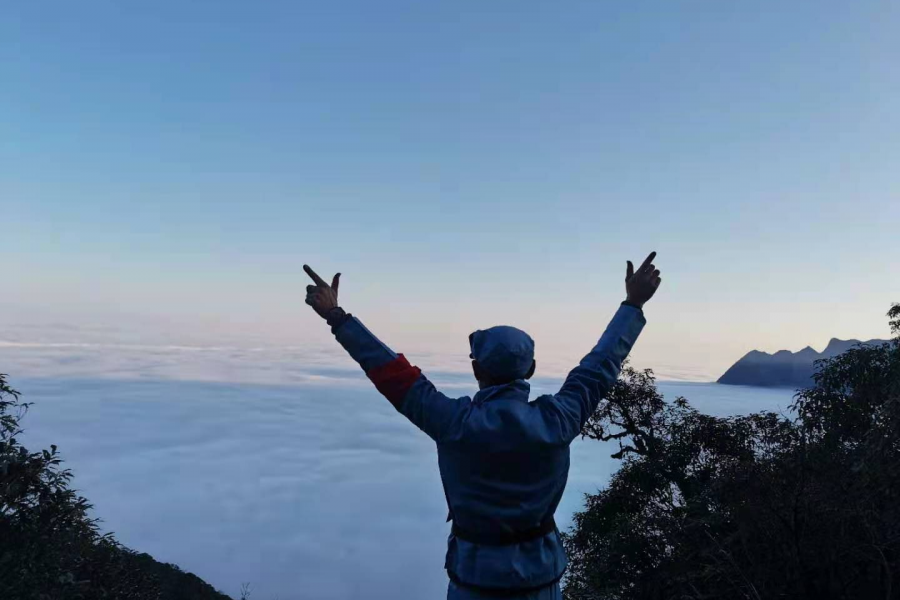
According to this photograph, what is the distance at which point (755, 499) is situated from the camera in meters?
10.1

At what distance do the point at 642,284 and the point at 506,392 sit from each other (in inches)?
37.4

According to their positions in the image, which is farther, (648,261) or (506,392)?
(648,261)

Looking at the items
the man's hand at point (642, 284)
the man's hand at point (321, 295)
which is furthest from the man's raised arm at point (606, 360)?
the man's hand at point (321, 295)

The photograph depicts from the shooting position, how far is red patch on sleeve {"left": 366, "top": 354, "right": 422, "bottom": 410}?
2.31m

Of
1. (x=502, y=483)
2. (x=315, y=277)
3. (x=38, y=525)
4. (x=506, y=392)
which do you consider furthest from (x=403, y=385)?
(x=38, y=525)

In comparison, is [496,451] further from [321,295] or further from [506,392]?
[321,295]

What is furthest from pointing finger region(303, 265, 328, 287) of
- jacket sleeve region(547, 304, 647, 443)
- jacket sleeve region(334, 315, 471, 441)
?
jacket sleeve region(547, 304, 647, 443)

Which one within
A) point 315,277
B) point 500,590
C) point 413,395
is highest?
point 315,277

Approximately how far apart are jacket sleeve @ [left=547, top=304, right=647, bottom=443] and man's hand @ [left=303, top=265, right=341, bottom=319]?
3.30 feet

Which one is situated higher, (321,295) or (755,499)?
(321,295)

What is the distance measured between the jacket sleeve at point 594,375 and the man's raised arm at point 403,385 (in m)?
0.41

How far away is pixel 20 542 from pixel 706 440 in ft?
62.2

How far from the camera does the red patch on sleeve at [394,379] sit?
2.31m

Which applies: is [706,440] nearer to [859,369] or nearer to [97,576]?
[859,369]
